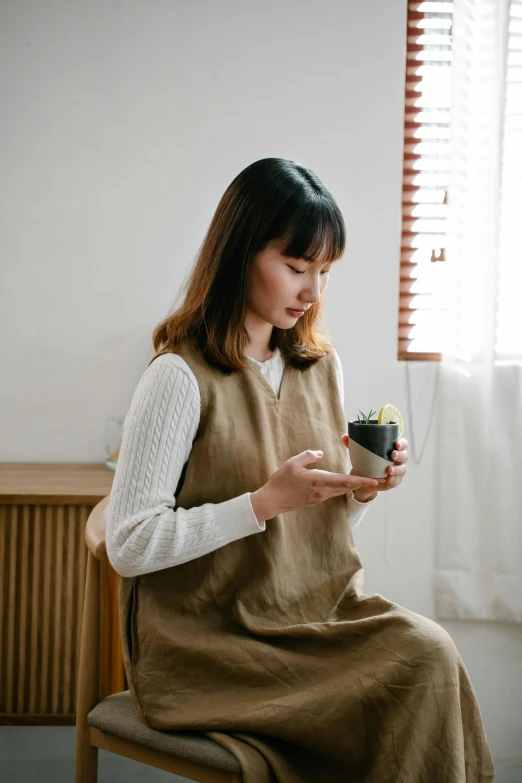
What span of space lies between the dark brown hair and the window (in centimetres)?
98

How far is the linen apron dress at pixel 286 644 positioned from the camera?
0.97 metres

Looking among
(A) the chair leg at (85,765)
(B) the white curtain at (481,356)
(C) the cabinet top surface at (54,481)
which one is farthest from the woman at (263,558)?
(B) the white curtain at (481,356)

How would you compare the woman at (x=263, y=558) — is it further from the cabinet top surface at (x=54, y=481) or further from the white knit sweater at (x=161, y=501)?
the cabinet top surface at (x=54, y=481)

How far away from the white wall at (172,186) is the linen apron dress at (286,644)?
918 mm

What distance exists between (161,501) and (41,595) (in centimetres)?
92

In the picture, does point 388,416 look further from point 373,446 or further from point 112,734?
point 112,734

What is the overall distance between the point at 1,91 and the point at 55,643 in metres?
1.53

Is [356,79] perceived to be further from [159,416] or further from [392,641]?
[392,641]

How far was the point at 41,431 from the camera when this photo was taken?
2148mm

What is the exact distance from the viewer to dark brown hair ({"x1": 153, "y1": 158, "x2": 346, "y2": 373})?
114 cm

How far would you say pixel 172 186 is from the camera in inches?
82.6

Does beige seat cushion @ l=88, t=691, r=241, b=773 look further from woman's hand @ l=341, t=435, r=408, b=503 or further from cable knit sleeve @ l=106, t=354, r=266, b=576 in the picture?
woman's hand @ l=341, t=435, r=408, b=503

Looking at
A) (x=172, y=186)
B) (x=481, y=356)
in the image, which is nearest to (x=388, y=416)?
(x=481, y=356)

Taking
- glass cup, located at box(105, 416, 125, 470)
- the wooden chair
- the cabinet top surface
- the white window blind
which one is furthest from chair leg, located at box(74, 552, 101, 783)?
the white window blind
